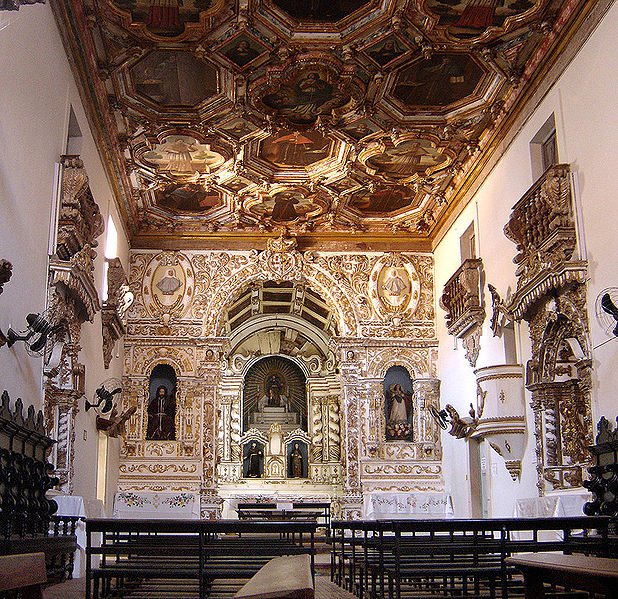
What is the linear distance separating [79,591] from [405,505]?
10892mm

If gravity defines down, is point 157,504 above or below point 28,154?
below

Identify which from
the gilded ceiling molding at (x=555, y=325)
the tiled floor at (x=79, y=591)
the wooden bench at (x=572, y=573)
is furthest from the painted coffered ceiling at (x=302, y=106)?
the wooden bench at (x=572, y=573)

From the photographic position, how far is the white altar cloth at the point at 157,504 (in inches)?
742

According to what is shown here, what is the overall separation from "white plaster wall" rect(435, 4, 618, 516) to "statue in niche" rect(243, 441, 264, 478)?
35.0ft

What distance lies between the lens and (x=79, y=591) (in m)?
9.86

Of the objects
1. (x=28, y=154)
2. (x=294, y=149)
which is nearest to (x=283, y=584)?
(x=28, y=154)

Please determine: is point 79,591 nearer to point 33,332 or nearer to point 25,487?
point 25,487

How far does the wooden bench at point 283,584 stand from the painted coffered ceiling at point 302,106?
9.91m

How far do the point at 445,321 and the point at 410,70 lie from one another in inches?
293

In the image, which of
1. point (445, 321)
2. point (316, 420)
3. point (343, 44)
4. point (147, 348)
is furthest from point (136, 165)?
point (316, 420)

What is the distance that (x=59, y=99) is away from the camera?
1191 centimetres

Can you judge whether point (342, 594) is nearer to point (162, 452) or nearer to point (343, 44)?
point (343, 44)

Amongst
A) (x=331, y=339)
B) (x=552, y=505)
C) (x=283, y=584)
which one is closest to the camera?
(x=283, y=584)

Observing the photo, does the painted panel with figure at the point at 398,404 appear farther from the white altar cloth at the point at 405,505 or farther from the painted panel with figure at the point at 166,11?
the painted panel with figure at the point at 166,11
